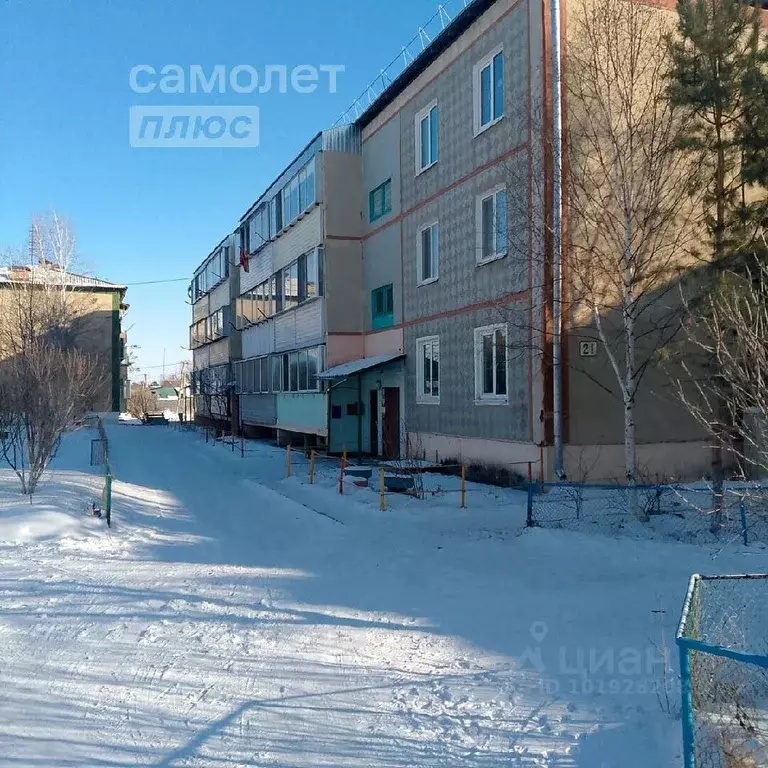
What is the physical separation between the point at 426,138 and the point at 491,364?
6778mm

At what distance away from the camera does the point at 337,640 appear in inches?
250

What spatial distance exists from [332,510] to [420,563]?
4071mm

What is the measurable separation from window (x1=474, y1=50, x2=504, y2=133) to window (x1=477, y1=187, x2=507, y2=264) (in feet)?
5.03

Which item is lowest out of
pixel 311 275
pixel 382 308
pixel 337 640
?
pixel 337 640

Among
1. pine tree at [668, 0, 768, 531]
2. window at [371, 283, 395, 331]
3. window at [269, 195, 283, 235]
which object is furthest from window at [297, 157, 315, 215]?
pine tree at [668, 0, 768, 531]

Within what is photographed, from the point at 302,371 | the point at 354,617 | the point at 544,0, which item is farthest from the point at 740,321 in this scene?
the point at 302,371

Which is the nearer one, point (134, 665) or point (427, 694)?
point (427, 694)

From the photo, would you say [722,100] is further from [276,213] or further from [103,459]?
[276,213]

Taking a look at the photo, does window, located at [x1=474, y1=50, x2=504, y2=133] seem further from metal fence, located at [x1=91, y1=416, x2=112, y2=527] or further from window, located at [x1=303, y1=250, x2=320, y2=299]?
metal fence, located at [x1=91, y1=416, x2=112, y2=527]

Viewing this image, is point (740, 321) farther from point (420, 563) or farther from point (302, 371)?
point (302, 371)

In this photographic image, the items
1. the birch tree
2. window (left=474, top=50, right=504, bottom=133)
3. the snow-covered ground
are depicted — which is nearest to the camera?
the snow-covered ground

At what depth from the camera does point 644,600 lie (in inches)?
285

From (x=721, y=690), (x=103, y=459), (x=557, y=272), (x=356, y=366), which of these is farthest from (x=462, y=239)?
(x=721, y=690)

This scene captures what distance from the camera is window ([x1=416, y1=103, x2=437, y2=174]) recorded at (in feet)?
61.6
